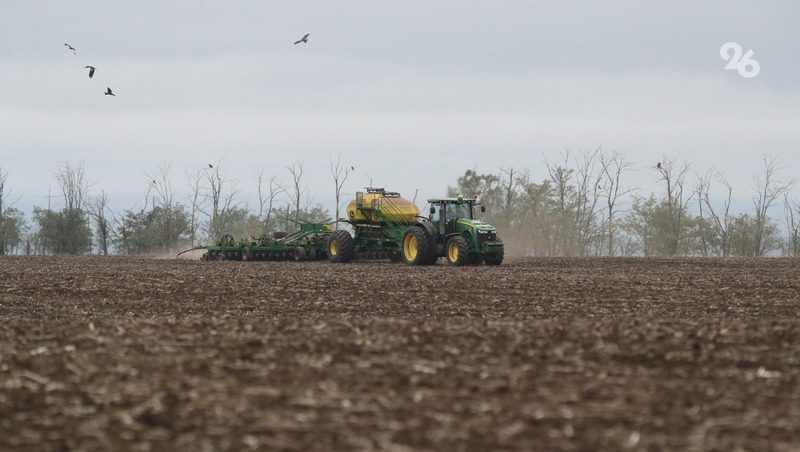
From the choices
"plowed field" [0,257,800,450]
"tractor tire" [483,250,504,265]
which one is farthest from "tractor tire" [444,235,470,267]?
"plowed field" [0,257,800,450]

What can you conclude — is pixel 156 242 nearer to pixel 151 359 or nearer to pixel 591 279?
pixel 591 279

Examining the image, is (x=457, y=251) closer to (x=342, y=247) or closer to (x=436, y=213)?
(x=436, y=213)

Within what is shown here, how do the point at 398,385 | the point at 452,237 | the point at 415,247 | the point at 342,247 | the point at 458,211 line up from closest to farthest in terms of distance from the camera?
the point at 398,385
the point at 452,237
the point at 458,211
the point at 415,247
the point at 342,247

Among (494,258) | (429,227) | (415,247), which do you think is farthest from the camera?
(415,247)

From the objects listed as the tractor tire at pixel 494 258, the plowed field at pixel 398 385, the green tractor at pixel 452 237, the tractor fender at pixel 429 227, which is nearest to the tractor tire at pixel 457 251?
the green tractor at pixel 452 237

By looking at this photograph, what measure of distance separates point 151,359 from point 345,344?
1.88m

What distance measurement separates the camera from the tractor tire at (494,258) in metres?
34.7

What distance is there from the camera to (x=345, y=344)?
10961mm

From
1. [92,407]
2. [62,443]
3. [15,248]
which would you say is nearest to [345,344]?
[92,407]

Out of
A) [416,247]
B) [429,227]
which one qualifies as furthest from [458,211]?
[416,247]

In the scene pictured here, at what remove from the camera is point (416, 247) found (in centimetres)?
3544

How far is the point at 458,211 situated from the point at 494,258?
6.35 feet

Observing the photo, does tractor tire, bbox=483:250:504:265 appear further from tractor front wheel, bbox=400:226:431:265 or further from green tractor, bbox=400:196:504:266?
tractor front wheel, bbox=400:226:431:265

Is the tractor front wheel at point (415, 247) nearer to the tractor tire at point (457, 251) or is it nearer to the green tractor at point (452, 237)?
the green tractor at point (452, 237)
